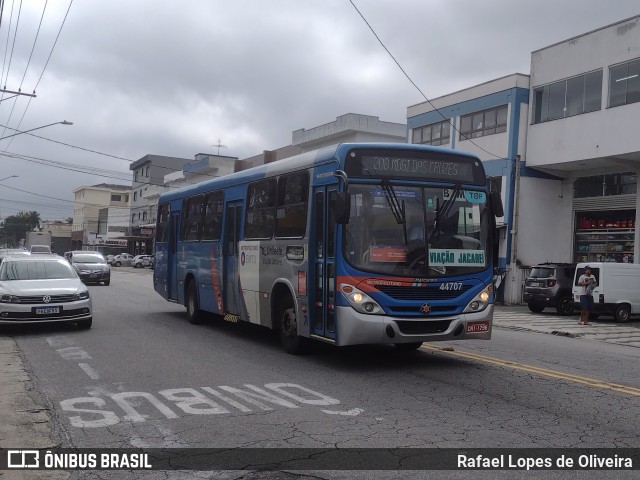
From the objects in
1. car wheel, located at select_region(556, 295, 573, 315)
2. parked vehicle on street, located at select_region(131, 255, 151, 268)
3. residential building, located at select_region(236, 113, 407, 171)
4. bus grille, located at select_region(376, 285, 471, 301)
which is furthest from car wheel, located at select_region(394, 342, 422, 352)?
parked vehicle on street, located at select_region(131, 255, 151, 268)

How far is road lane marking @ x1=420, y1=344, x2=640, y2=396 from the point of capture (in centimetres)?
843

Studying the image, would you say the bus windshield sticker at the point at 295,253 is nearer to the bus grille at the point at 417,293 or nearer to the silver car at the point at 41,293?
the bus grille at the point at 417,293

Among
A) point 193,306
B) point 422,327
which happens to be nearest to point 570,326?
point 193,306

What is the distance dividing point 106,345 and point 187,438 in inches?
249

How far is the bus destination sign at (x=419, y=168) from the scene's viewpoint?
29.9 ft

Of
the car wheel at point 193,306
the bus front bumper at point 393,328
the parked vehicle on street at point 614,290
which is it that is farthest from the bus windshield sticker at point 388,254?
the parked vehicle on street at point 614,290

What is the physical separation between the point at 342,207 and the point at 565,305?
59.1 ft

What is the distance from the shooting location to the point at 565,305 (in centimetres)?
2392

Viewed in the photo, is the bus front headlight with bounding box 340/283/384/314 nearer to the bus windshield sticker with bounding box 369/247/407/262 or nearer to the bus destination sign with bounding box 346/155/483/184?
the bus windshield sticker with bounding box 369/247/407/262

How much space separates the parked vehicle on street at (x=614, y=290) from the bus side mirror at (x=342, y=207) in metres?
15.6

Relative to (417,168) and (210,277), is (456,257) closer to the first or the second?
(417,168)

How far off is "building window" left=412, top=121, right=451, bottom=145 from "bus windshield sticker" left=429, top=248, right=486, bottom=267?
24288 millimetres

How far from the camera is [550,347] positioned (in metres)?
13.6

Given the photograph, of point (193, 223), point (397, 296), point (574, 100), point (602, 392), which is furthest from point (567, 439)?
point (574, 100)
